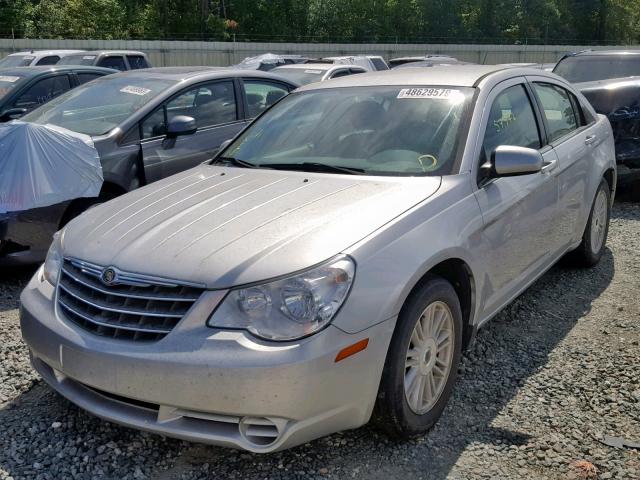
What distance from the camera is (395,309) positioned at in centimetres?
290

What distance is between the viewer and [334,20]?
159ft

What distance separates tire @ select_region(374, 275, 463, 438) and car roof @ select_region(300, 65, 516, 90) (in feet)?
4.74

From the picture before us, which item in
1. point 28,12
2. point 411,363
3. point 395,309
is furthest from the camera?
point 28,12

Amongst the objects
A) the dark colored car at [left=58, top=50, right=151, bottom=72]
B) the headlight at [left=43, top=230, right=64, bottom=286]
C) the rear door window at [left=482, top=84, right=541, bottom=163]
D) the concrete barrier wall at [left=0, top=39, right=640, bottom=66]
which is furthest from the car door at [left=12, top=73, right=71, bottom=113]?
the concrete barrier wall at [left=0, top=39, right=640, bottom=66]

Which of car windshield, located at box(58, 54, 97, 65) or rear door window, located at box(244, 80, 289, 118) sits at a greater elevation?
car windshield, located at box(58, 54, 97, 65)

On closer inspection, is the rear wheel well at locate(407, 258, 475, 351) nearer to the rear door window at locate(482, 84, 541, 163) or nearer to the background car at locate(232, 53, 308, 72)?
the rear door window at locate(482, 84, 541, 163)

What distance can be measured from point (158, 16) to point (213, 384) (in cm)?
4277

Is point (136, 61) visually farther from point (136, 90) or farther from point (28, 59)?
point (136, 90)

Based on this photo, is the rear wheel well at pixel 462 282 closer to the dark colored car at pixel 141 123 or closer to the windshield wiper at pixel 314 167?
the windshield wiper at pixel 314 167

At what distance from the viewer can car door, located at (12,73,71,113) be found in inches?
346

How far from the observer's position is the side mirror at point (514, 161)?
364 centimetres

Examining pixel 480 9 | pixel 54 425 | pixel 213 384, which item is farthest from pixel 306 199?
pixel 480 9

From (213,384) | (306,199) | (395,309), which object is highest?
(306,199)

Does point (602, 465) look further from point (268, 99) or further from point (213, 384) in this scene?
point (268, 99)
